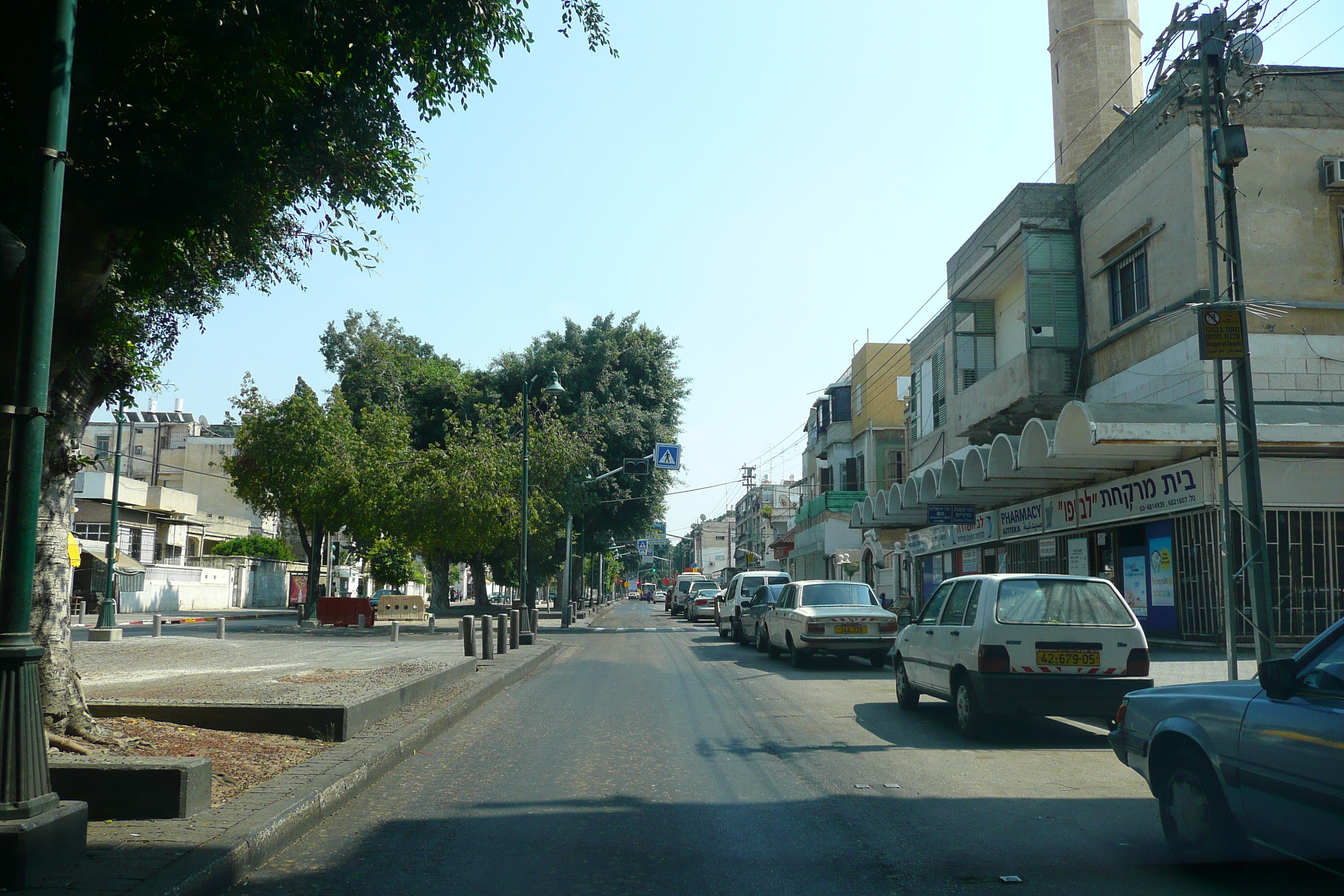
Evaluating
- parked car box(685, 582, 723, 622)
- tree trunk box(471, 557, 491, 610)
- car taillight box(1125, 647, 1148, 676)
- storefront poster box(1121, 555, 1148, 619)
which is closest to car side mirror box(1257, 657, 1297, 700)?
car taillight box(1125, 647, 1148, 676)

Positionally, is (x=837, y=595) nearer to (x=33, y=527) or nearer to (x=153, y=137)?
(x=153, y=137)

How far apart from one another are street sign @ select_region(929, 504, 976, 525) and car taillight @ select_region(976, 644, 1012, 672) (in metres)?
18.9

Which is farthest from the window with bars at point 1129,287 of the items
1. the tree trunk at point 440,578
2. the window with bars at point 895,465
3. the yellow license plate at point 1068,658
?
the window with bars at point 895,465

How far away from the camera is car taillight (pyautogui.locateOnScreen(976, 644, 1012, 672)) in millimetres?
9227

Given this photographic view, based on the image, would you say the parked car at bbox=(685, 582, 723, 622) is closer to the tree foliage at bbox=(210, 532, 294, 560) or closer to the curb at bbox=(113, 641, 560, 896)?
the tree foliage at bbox=(210, 532, 294, 560)

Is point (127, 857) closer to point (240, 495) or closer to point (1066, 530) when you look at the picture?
point (1066, 530)

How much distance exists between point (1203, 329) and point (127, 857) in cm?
1090

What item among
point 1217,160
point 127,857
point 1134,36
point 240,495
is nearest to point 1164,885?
point 127,857

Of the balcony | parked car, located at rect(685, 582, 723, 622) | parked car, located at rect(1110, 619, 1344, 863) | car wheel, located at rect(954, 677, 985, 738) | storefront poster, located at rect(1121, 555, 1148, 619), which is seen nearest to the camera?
parked car, located at rect(1110, 619, 1344, 863)

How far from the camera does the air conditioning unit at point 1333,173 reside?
1819 cm

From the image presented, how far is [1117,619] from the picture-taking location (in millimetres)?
9500

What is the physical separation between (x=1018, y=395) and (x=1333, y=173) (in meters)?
7.61

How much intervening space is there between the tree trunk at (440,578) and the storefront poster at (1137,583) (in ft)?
71.3

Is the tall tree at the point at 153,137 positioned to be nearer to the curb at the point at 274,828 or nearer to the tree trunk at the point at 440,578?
the curb at the point at 274,828
